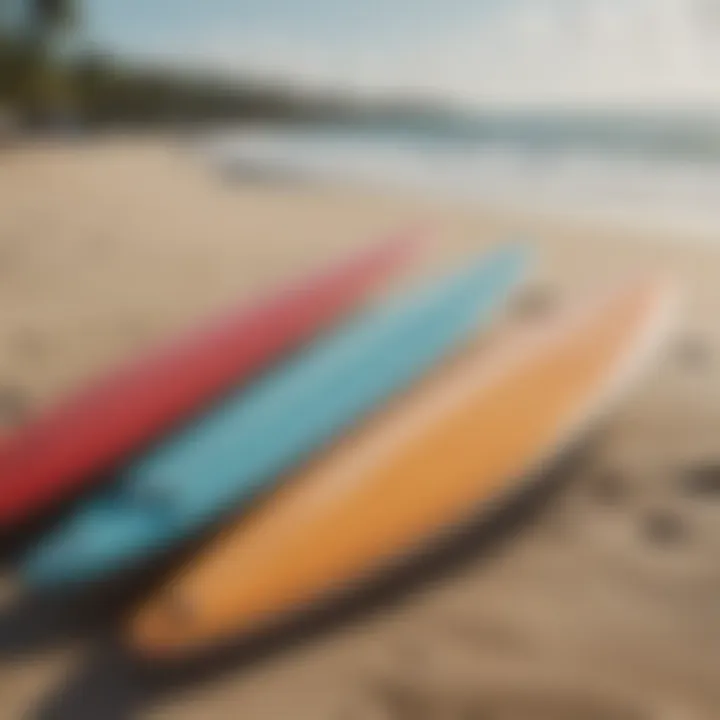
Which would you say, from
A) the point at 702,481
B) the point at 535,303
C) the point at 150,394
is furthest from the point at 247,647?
the point at 535,303

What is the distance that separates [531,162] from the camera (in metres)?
2.14

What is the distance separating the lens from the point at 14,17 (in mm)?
2463

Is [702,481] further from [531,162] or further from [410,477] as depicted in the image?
[531,162]

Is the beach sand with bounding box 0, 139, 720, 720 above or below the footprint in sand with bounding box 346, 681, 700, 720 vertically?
above

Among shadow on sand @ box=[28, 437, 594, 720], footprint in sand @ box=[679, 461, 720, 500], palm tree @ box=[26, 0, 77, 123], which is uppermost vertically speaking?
palm tree @ box=[26, 0, 77, 123]

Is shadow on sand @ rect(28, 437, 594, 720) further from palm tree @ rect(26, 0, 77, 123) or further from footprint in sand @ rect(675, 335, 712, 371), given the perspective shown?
palm tree @ rect(26, 0, 77, 123)

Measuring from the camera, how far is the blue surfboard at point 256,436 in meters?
0.81

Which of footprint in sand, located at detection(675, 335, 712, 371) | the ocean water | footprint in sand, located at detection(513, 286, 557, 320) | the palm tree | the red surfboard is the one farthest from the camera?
the palm tree

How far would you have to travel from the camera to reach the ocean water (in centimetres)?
186

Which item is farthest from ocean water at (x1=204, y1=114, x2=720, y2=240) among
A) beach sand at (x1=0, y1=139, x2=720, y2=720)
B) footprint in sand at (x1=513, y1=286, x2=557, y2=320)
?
footprint in sand at (x1=513, y1=286, x2=557, y2=320)

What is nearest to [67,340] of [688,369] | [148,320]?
[148,320]

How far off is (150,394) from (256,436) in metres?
0.12

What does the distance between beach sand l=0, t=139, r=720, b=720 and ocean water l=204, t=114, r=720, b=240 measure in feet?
0.57

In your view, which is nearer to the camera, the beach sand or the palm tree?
the beach sand
